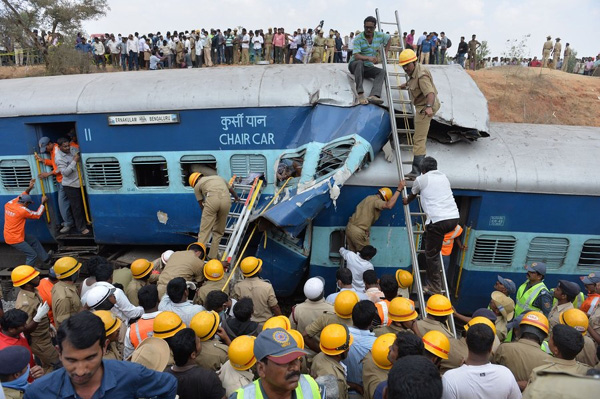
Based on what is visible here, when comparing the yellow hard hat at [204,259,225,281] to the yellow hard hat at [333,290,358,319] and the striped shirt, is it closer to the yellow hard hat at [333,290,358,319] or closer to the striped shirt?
the yellow hard hat at [333,290,358,319]

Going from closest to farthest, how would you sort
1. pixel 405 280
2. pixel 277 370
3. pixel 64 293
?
pixel 277 370 → pixel 64 293 → pixel 405 280

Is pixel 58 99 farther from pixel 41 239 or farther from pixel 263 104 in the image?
pixel 263 104

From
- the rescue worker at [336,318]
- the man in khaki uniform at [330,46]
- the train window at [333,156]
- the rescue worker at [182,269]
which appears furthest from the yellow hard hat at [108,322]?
the man in khaki uniform at [330,46]

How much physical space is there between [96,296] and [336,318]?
Result: 8.24ft

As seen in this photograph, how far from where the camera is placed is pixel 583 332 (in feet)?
14.9

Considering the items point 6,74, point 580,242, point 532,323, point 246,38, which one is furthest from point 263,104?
point 6,74

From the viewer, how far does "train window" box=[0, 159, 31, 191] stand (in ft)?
27.0

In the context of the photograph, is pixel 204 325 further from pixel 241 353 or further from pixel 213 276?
pixel 213 276

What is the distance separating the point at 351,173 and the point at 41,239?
639 centimetres

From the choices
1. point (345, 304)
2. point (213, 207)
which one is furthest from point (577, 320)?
point (213, 207)

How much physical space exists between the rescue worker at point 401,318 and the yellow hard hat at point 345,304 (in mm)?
339

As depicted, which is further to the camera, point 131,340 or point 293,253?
point 293,253

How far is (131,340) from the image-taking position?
14.0 ft

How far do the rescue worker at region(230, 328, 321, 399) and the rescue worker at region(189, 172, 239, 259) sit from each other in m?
4.44
